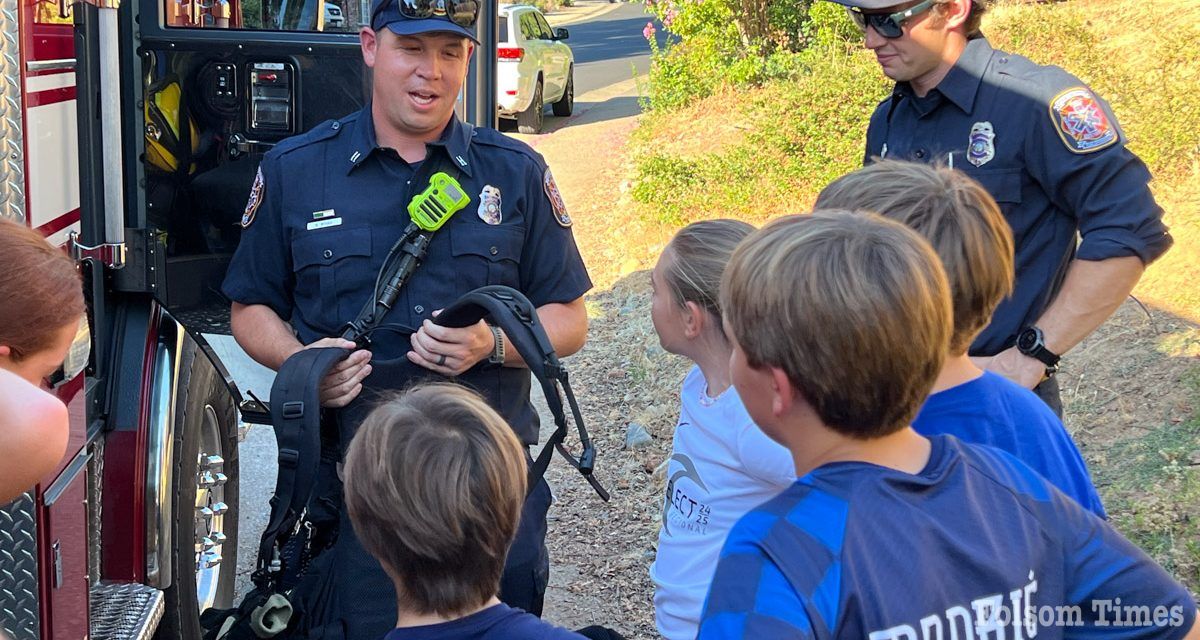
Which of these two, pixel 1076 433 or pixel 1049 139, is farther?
pixel 1076 433

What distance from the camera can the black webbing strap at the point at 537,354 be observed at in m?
2.41

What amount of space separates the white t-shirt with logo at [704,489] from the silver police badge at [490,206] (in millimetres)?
733

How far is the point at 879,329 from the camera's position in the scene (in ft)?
4.40

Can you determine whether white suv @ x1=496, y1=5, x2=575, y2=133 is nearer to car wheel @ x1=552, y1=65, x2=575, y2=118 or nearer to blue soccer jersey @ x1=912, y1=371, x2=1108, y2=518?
car wheel @ x1=552, y1=65, x2=575, y2=118

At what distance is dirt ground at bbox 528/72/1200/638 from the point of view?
13.6 feet

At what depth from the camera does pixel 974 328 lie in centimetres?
177

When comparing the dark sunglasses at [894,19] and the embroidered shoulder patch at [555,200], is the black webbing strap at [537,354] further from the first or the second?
the dark sunglasses at [894,19]

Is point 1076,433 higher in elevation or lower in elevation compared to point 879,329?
lower

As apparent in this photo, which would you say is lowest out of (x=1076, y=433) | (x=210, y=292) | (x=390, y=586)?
(x=1076, y=433)

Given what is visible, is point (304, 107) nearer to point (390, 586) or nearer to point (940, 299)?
point (390, 586)

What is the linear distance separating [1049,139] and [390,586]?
5.60 ft

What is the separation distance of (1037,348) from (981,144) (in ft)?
1.62

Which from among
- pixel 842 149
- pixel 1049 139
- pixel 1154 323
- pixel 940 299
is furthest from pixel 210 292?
pixel 842 149

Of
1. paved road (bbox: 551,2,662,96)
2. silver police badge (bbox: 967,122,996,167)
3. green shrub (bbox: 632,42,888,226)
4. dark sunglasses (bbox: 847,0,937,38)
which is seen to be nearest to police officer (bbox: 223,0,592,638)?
dark sunglasses (bbox: 847,0,937,38)
